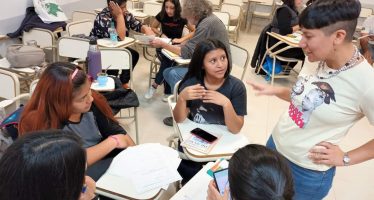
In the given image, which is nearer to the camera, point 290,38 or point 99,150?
point 99,150

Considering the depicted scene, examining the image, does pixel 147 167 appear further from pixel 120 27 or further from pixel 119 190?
pixel 120 27

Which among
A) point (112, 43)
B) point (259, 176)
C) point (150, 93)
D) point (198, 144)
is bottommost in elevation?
point (150, 93)

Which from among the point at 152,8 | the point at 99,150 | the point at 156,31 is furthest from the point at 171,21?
the point at 99,150

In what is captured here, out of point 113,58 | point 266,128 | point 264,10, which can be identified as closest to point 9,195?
point 113,58

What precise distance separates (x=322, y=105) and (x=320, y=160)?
0.72ft

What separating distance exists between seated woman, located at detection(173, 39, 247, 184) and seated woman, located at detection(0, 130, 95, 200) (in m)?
1.09

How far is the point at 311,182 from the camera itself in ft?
4.21

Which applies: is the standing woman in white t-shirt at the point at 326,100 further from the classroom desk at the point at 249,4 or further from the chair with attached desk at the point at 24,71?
the classroom desk at the point at 249,4

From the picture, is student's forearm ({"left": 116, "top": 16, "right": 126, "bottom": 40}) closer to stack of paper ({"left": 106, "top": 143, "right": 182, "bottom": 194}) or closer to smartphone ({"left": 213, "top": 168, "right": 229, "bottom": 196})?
stack of paper ({"left": 106, "top": 143, "right": 182, "bottom": 194})

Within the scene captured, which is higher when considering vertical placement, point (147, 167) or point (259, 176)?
point (259, 176)

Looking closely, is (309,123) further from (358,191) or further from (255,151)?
(358,191)

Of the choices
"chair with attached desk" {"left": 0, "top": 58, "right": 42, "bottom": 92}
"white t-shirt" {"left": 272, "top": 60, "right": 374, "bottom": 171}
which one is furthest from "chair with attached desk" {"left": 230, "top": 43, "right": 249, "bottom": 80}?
"chair with attached desk" {"left": 0, "top": 58, "right": 42, "bottom": 92}

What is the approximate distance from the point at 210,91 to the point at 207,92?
20 millimetres

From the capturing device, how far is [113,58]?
9.02ft
